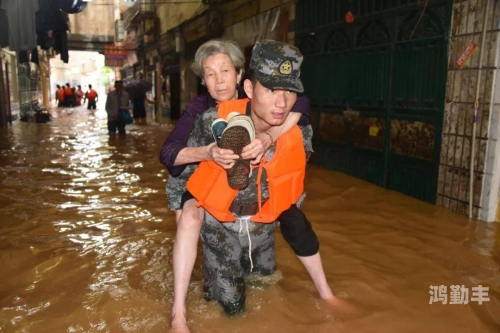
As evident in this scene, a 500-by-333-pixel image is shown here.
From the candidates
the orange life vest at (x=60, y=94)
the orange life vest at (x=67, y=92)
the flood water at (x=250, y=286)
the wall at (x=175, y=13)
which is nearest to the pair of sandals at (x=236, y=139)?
the flood water at (x=250, y=286)

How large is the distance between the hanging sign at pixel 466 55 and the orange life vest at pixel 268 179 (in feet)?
10.8

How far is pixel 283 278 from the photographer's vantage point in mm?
3467

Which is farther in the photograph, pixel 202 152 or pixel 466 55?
pixel 466 55

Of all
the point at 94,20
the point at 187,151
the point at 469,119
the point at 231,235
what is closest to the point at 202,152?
the point at 187,151

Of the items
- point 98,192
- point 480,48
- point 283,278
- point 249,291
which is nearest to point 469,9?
point 480,48

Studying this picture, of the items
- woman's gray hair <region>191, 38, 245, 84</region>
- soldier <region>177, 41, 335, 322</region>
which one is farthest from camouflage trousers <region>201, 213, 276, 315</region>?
woman's gray hair <region>191, 38, 245, 84</region>

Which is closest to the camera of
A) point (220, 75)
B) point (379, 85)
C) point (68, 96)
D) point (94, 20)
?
point (220, 75)

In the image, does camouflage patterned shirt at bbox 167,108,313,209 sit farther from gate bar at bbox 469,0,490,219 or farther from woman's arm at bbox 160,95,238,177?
gate bar at bbox 469,0,490,219

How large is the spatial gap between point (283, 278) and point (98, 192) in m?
3.87

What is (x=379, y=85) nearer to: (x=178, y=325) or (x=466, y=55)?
(x=466, y=55)

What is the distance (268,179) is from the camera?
2561mm

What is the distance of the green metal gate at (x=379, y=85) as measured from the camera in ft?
18.1

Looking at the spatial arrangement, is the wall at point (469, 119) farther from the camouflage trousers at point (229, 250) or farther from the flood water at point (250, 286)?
the camouflage trousers at point (229, 250)

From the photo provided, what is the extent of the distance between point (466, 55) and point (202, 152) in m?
3.91
